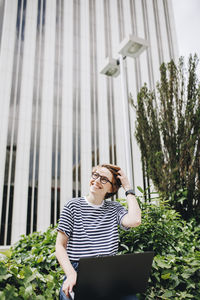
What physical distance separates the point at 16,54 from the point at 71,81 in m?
2.24

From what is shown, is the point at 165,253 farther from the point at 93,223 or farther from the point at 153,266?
the point at 93,223

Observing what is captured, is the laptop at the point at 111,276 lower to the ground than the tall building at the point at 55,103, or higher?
lower

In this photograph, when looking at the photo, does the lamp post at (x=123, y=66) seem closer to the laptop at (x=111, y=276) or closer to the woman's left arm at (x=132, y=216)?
the woman's left arm at (x=132, y=216)

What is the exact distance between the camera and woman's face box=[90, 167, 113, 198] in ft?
6.97

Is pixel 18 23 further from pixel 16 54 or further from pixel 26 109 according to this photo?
pixel 26 109

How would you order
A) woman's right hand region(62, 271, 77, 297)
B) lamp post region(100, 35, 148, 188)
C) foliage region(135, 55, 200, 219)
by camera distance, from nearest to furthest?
woman's right hand region(62, 271, 77, 297)
foliage region(135, 55, 200, 219)
lamp post region(100, 35, 148, 188)

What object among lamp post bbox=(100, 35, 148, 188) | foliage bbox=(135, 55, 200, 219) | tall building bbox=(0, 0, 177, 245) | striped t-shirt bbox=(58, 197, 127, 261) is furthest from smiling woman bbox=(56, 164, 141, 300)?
tall building bbox=(0, 0, 177, 245)

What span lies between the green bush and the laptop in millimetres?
249

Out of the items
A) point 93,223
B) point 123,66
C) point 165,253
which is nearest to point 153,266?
point 165,253

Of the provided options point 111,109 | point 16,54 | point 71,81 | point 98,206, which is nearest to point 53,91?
point 71,81

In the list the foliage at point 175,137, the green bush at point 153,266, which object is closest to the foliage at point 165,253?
the green bush at point 153,266

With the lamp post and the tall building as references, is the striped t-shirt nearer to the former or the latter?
the lamp post

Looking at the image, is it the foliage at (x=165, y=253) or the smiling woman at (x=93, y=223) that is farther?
the foliage at (x=165, y=253)

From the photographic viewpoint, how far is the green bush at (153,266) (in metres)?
1.36
